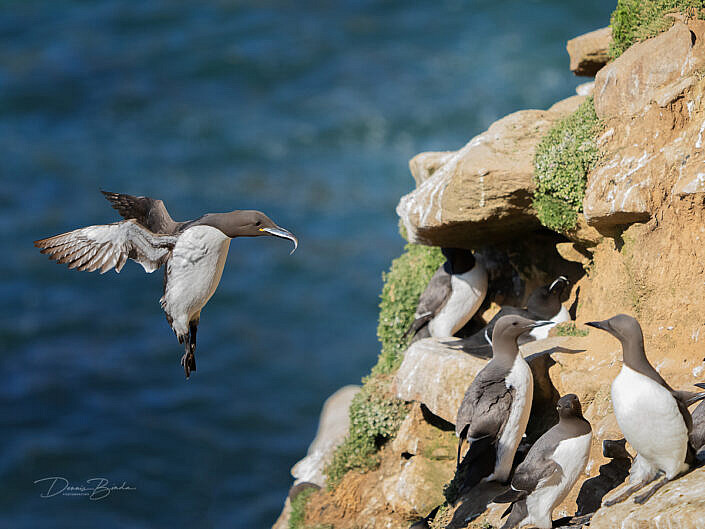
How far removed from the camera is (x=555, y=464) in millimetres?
5656

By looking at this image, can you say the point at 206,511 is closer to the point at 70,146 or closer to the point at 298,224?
the point at 298,224

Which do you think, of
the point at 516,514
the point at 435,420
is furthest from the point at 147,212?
the point at 435,420

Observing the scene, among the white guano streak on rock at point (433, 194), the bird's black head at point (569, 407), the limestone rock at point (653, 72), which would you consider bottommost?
the bird's black head at point (569, 407)

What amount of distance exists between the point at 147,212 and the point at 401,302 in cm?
612

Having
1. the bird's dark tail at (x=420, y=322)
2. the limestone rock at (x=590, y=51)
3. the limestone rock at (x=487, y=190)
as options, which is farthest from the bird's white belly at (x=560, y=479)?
the limestone rock at (x=590, y=51)

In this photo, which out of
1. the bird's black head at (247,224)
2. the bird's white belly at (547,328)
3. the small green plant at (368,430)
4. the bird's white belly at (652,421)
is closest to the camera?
the bird's black head at (247,224)

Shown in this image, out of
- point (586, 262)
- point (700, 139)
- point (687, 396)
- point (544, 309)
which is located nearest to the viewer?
point (687, 396)

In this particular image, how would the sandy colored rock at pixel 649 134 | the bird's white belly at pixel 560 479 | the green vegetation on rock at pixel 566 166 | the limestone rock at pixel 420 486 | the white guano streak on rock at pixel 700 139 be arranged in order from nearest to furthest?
the bird's white belly at pixel 560 479
the white guano streak on rock at pixel 700 139
the sandy colored rock at pixel 649 134
the green vegetation on rock at pixel 566 166
the limestone rock at pixel 420 486

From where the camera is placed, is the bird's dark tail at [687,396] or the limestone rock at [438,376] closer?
the bird's dark tail at [687,396]

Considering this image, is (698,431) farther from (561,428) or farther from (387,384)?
(387,384)

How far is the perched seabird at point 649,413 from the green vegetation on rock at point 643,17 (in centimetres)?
344

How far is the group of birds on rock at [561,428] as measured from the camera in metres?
5.00

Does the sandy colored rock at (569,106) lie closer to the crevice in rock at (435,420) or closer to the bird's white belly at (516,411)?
the bird's white belly at (516,411)

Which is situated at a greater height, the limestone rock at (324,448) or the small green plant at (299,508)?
the limestone rock at (324,448)
